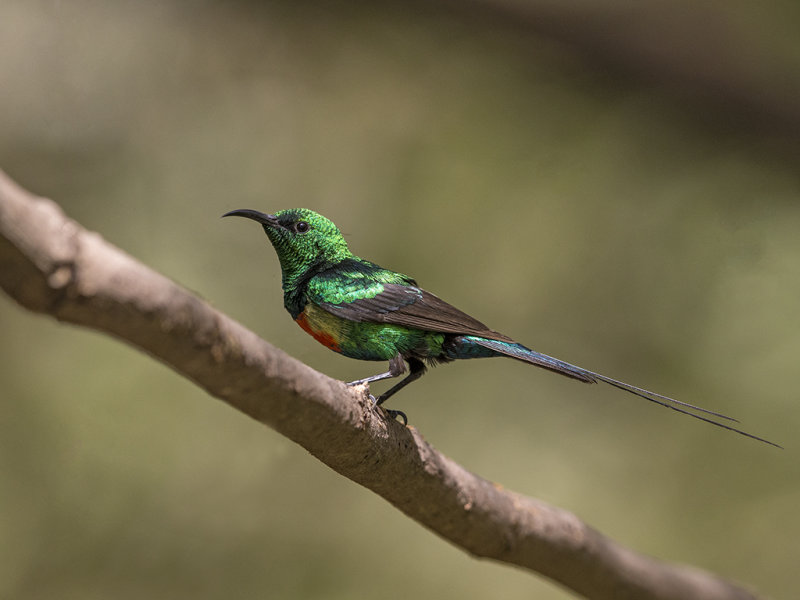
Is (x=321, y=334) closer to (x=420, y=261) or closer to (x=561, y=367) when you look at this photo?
(x=561, y=367)

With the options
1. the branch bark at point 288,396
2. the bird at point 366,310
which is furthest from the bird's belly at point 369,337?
the branch bark at point 288,396

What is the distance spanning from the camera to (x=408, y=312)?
331 cm

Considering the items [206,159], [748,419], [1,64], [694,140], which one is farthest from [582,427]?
[1,64]

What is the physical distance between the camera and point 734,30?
597 centimetres

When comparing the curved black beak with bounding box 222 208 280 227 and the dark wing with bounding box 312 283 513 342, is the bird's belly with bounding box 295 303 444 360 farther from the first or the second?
the curved black beak with bounding box 222 208 280 227

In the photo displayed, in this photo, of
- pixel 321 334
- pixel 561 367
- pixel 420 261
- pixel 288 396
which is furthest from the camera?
pixel 420 261

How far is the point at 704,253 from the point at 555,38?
8.93 ft

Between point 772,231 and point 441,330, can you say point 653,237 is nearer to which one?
point 772,231

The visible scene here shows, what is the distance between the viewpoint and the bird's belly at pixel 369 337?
11.0ft

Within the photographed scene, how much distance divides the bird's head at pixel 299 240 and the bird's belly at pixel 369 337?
0.20 metres

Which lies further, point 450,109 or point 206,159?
point 450,109

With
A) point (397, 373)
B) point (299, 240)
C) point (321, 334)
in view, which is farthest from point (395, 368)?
point (299, 240)

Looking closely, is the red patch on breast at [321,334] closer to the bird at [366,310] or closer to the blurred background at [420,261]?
the bird at [366,310]

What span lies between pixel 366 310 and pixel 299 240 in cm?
44
